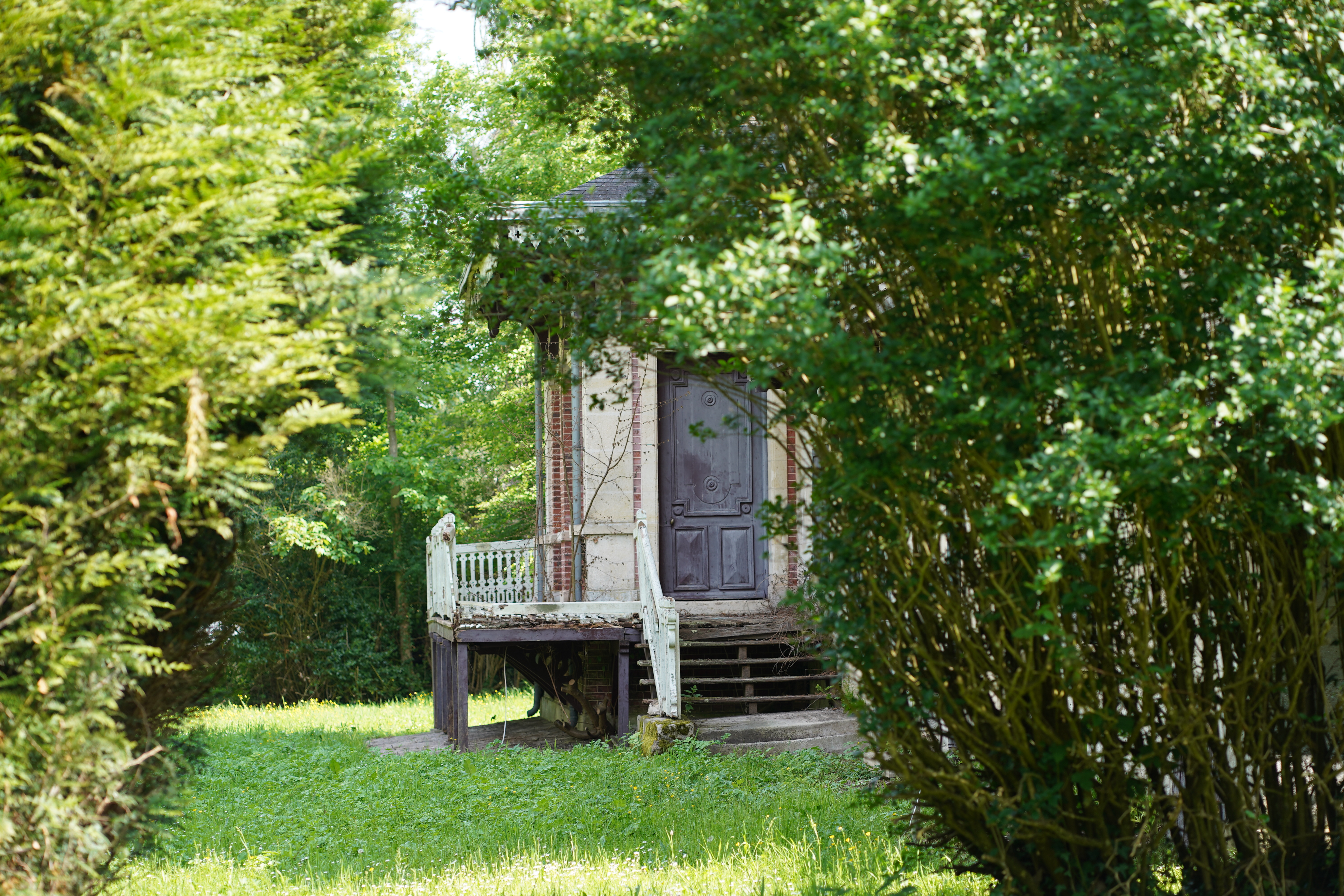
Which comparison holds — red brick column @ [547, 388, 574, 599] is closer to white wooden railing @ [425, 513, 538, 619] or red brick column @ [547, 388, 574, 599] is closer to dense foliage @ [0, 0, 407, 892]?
white wooden railing @ [425, 513, 538, 619]

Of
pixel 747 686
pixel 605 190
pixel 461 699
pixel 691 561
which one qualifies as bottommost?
pixel 461 699

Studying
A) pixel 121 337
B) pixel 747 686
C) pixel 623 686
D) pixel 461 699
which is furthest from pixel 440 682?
pixel 121 337

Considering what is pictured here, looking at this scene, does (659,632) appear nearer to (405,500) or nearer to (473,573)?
(473,573)

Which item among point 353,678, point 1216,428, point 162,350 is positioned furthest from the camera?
point 353,678

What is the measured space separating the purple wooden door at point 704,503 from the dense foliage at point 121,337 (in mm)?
8832

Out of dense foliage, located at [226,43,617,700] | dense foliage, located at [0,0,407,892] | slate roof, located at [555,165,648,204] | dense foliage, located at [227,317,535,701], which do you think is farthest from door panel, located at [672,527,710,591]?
A: dense foliage, located at [227,317,535,701]

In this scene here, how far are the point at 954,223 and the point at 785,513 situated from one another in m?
1.29

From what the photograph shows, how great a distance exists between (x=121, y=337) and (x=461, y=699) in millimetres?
9033

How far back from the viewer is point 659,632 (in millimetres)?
10727

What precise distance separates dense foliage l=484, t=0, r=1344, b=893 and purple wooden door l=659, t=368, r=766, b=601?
307 inches

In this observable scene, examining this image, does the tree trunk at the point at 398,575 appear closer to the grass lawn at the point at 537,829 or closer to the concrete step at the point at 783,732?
the grass lawn at the point at 537,829

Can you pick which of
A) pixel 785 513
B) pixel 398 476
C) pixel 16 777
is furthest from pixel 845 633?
pixel 398 476

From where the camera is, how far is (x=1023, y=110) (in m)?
3.18

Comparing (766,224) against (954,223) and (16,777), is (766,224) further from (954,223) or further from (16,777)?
(16,777)
